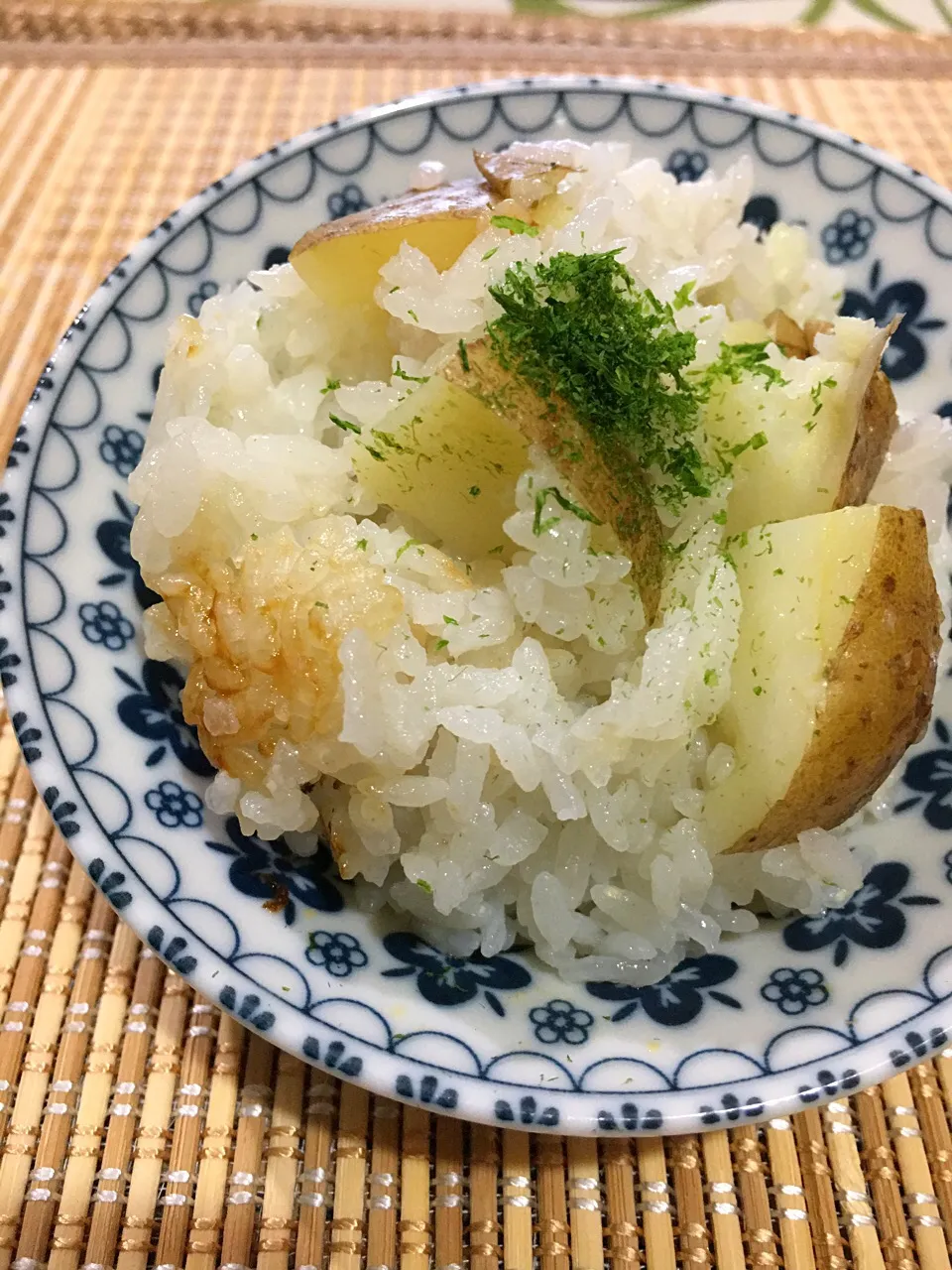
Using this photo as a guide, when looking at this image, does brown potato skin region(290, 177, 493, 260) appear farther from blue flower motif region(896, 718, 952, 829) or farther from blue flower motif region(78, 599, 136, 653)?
blue flower motif region(896, 718, 952, 829)

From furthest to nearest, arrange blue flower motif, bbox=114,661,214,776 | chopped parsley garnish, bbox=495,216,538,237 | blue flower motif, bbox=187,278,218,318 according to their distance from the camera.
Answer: blue flower motif, bbox=187,278,218,318
chopped parsley garnish, bbox=495,216,538,237
blue flower motif, bbox=114,661,214,776

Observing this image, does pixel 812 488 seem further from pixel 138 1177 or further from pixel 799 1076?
pixel 138 1177

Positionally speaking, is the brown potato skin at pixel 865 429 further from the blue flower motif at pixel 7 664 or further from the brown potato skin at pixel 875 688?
the blue flower motif at pixel 7 664

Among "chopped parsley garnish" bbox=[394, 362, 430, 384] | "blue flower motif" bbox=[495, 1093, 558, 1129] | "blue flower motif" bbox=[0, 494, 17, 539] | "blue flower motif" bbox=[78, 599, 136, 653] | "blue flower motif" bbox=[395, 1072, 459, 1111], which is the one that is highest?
"chopped parsley garnish" bbox=[394, 362, 430, 384]

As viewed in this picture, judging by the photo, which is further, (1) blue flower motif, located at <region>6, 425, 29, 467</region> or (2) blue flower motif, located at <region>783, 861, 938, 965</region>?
(1) blue flower motif, located at <region>6, 425, 29, 467</region>

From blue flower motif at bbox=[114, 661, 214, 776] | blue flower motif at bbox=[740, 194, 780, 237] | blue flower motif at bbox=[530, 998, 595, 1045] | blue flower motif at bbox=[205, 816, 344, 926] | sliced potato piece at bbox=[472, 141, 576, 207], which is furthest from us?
blue flower motif at bbox=[740, 194, 780, 237]

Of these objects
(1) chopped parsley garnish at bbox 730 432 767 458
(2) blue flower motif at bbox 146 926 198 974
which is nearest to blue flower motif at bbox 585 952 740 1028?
(2) blue flower motif at bbox 146 926 198 974

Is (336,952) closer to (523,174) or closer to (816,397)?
(816,397)

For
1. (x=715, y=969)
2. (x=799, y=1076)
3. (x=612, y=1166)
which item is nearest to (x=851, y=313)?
(x=715, y=969)
